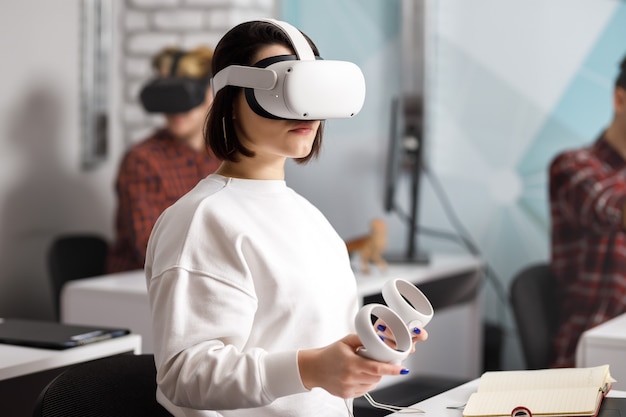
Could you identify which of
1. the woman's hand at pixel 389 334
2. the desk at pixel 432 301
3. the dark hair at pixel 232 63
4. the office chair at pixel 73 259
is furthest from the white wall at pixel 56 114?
the woman's hand at pixel 389 334

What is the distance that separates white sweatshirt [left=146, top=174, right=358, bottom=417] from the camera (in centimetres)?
132

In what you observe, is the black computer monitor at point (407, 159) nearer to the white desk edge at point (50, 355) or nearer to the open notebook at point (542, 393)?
the white desk edge at point (50, 355)

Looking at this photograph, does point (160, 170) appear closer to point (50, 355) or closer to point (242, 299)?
point (50, 355)

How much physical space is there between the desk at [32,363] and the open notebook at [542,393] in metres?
0.81

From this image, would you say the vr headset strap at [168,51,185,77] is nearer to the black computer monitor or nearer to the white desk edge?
the black computer monitor

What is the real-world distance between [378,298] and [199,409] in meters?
1.83

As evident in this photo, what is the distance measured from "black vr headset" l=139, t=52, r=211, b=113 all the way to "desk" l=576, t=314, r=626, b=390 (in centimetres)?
176

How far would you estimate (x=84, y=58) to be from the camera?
13.1 ft

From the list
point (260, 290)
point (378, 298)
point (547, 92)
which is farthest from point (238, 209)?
point (547, 92)

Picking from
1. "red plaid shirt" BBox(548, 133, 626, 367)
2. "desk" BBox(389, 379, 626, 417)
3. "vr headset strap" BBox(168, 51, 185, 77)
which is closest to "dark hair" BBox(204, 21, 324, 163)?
"desk" BBox(389, 379, 626, 417)

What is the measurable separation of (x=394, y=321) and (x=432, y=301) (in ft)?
7.19

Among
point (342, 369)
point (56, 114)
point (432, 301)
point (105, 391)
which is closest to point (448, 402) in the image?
Answer: point (342, 369)

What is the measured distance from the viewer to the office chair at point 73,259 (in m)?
3.49

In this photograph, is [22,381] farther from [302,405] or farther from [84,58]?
[84,58]
